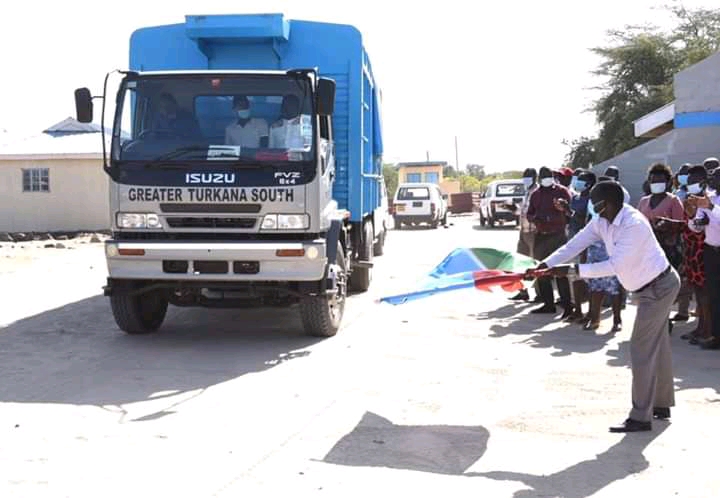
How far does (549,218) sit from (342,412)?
4.85m

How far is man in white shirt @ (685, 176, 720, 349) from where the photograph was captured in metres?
7.65

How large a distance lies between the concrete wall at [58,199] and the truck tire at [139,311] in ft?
61.9

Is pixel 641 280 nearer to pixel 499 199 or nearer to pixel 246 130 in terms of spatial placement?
pixel 246 130

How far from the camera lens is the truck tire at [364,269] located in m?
11.2

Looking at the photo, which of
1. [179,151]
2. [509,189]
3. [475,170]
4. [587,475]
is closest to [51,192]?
[509,189]

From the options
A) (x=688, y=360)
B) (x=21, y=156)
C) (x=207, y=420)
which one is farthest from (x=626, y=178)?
(x=21, y=156)

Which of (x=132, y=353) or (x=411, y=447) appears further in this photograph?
Result: (x=132, y=353)

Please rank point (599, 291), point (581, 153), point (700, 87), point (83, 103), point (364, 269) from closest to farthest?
point (83, 103)
point (599, 291)
point (364, 269)
point (700, 87)
point (581, 153)

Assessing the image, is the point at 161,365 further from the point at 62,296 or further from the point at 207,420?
the point at 62,296

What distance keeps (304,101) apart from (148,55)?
104 inches

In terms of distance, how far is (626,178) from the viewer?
63.4 ft

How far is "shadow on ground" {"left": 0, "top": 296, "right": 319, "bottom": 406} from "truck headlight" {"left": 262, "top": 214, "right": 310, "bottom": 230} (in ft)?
4.14

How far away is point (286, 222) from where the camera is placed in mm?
7840

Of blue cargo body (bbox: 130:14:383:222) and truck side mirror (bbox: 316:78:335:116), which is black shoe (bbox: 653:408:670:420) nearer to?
truck side mirror (bbox: 316:78:335:116)
